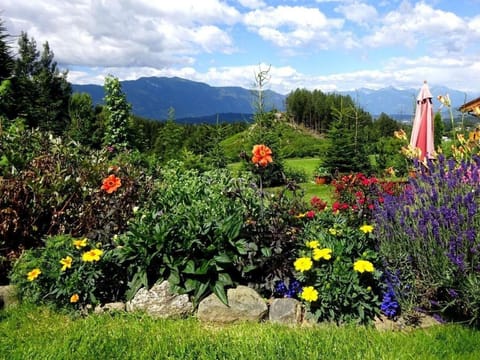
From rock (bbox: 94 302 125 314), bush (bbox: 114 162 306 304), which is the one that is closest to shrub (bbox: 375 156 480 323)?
bush (bbox: 114 162 306 304)

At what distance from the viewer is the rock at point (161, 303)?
137 inches

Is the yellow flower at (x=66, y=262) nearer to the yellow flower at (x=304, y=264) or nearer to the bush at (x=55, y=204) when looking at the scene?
the bush at (x=55, y=204)

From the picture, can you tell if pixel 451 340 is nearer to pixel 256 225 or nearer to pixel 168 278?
pixel 256 225

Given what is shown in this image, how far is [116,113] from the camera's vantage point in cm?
1061

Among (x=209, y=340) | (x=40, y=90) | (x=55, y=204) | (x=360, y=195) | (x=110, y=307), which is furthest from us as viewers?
(x=40, y=90)

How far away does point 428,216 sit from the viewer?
3.18 metres

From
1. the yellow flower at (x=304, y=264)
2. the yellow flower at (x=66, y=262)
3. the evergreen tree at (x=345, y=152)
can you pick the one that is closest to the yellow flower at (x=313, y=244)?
the yellow flower at (x=304, y=264)

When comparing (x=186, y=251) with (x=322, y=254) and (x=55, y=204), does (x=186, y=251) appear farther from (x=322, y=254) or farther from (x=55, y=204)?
(x=55, y=204)

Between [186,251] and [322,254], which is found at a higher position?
[322,254]

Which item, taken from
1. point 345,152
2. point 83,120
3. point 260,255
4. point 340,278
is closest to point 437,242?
point 340,278

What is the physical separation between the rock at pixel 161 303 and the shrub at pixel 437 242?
165cm

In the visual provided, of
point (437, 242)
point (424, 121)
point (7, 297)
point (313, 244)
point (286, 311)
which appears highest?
point (424, 121)

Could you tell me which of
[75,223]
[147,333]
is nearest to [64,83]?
[75,223]

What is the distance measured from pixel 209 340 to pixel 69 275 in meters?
1.38
